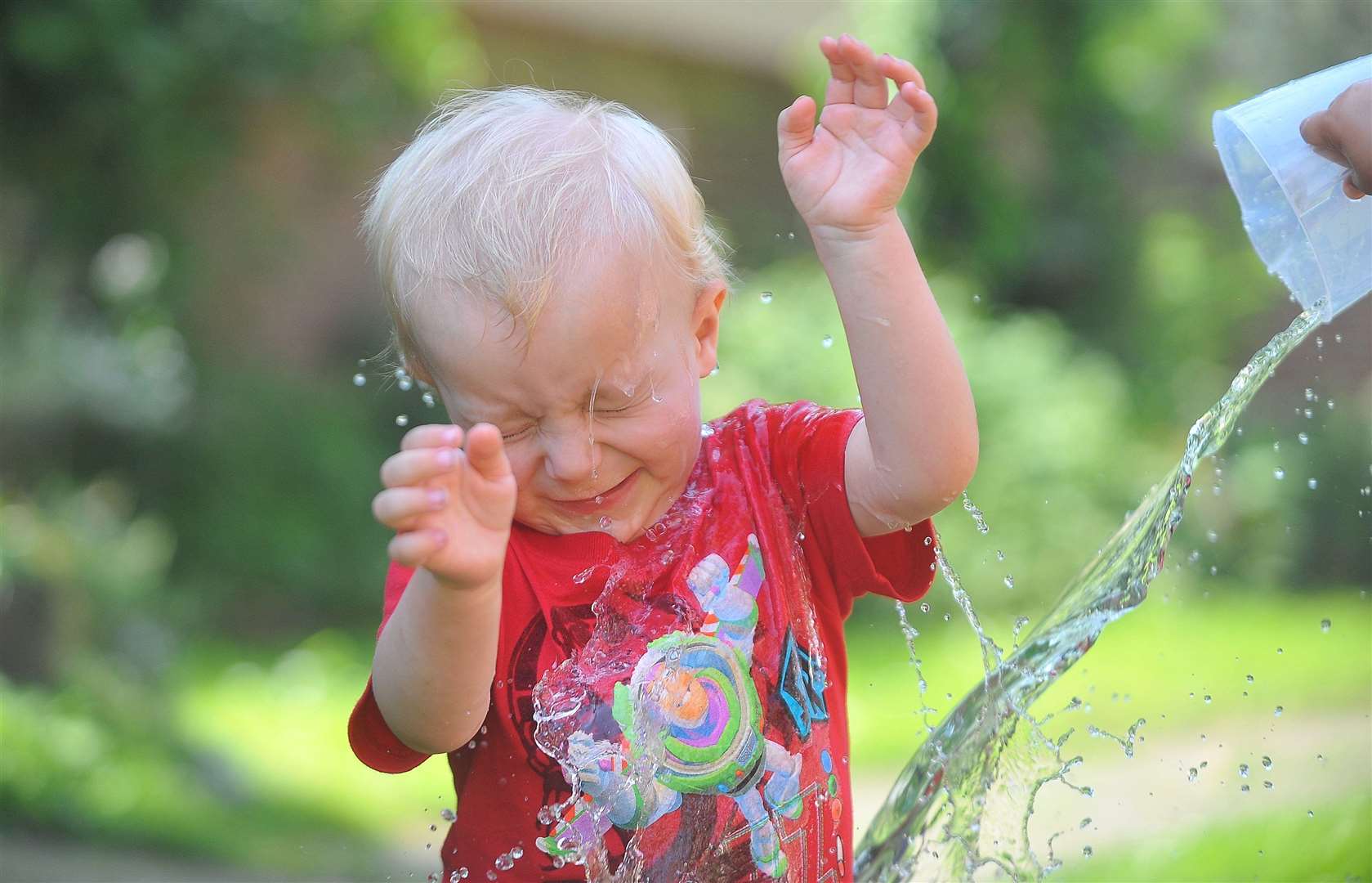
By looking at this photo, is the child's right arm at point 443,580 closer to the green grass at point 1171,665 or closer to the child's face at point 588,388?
the child's face at point 588,388

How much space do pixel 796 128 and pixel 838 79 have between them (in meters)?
0.08

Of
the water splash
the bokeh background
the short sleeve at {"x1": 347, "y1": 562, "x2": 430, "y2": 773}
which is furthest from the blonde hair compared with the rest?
the bokeh background

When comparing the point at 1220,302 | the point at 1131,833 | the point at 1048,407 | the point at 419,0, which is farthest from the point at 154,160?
the point at 1220,302

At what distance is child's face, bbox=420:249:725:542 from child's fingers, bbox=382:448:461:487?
0.86 feet

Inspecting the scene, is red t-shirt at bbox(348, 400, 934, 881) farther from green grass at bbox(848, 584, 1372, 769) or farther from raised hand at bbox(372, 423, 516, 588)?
green grass at bbox(848, 584, 1372, 769)

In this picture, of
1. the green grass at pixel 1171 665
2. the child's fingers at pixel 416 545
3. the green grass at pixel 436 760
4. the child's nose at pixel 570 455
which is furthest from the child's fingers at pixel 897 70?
the green grass at pixel 1171 665

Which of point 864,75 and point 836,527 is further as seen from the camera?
point 836,527

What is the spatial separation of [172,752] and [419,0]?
155 inches

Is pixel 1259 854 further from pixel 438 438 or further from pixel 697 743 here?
pixel 438 438

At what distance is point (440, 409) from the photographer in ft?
21.9

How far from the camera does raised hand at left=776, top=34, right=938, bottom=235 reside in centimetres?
163

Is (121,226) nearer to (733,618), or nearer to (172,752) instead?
(172,752)

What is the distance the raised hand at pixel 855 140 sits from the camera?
5.34 ft

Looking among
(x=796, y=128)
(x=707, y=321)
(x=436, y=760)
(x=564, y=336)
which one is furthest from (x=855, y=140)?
(x=436, y=760)
